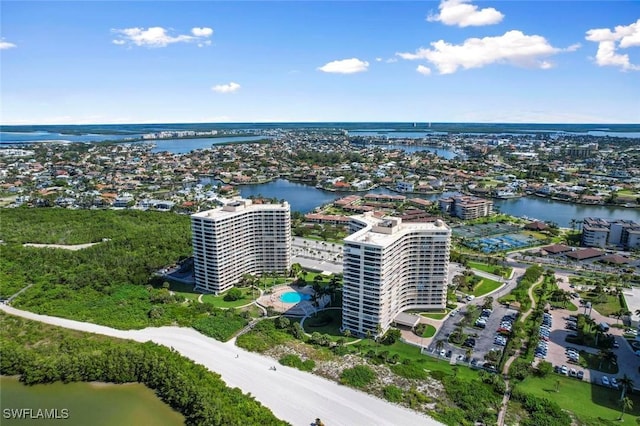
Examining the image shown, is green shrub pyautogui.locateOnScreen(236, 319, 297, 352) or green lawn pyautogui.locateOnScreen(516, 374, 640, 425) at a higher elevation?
green shrub pyautogui.locateOnScreen(236, 319, 297, 352)

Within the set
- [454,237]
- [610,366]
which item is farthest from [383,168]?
[610,366]

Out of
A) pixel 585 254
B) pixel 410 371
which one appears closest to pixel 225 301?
pixel 410 371

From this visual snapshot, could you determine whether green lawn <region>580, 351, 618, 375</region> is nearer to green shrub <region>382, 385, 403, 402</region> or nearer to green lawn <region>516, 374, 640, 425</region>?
green lawn <region>516, 374, 640, 425</region>

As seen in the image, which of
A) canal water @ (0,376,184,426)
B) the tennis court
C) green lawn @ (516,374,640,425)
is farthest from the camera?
the tennis court

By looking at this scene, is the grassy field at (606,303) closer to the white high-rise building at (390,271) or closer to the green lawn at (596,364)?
the green lawn at (596,364)

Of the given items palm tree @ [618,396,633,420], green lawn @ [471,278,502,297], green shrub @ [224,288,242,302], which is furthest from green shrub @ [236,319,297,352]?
palm tree @ [618,396,633,420]

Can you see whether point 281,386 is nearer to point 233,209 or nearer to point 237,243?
point 237,243
